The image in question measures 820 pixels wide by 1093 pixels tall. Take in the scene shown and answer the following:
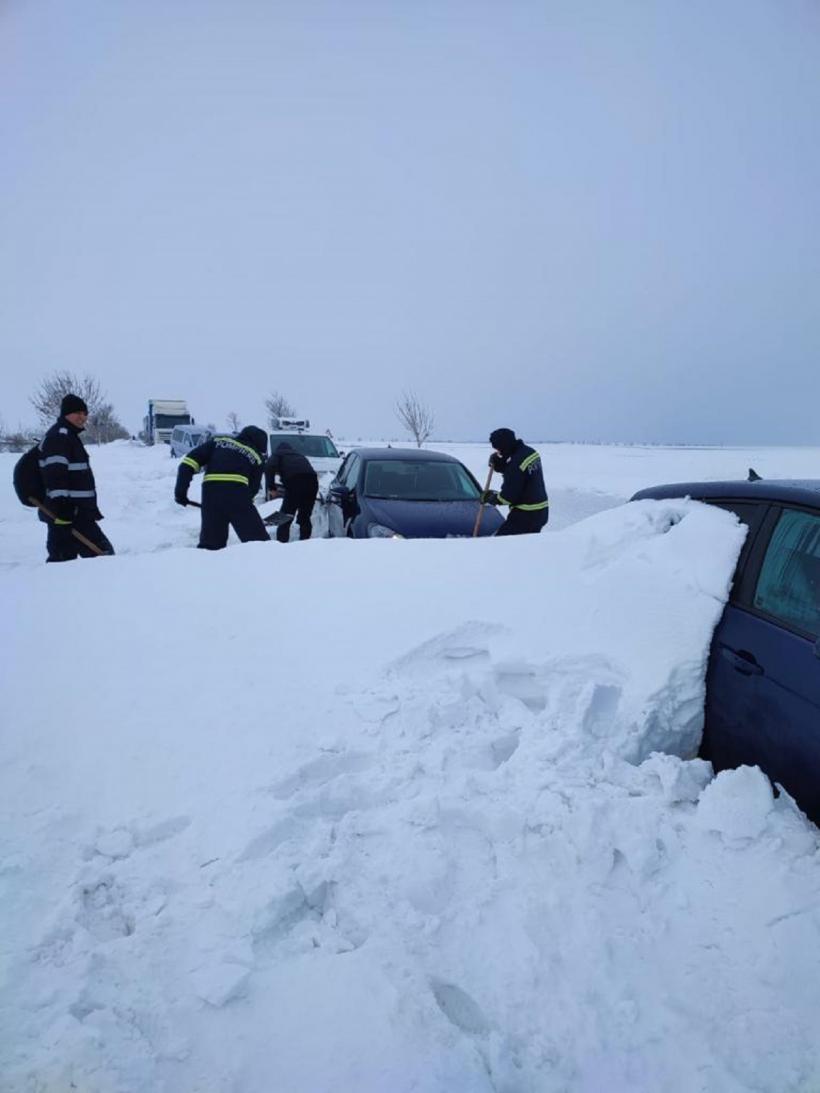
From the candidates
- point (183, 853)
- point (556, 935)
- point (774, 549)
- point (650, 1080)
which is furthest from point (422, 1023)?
point (774, 549)

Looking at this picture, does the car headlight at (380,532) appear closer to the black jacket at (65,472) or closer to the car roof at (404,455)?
the car roof at (404,455)

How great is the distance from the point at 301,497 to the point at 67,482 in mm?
3084

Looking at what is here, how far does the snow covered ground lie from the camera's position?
1.46 metres

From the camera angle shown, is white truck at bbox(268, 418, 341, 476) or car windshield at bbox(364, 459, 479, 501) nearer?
A: car windshield at bbox(364, 459, 479, 501)

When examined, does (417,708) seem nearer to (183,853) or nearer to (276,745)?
(276,745)

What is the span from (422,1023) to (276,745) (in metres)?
1.07

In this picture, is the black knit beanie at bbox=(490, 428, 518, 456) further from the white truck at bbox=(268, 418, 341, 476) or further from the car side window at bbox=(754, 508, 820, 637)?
the white truck at bbox=(268, 418, 341, 476)

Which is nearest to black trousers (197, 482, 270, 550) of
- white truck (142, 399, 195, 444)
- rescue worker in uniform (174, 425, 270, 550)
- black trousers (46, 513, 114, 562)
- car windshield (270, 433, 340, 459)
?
rescue worker in uniform (174, 425, 270, 550)

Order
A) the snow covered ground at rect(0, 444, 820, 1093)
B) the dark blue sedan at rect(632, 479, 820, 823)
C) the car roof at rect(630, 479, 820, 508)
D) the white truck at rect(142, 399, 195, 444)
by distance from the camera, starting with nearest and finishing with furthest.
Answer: the snow covered ground at rect(0, 444, 820, 1093), the dark blue sedan at rect(632, 479, 820, 823), the car roof at rect(630, 479, 820, 508), the white truck at rect(142, 399, 195, 444)

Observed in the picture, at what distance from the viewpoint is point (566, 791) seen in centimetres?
210

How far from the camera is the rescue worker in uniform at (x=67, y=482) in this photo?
5.39m

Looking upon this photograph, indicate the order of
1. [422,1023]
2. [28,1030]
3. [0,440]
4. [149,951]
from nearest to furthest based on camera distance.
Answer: [28,1030]
[422,1023]
[149,951]
[0,440]

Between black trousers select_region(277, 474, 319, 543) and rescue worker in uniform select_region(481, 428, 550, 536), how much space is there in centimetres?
308

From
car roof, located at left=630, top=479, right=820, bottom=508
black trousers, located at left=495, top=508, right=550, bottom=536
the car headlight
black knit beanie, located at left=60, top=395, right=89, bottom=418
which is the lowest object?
the car headlight
